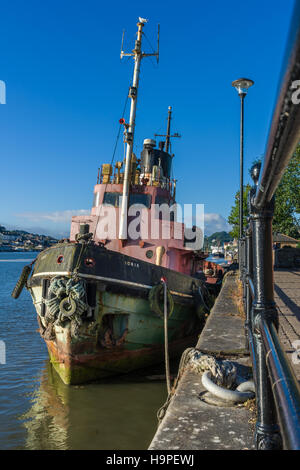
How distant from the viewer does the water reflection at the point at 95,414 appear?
579 cm

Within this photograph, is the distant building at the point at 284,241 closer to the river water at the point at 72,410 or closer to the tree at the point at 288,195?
the tree at the point at 288,195

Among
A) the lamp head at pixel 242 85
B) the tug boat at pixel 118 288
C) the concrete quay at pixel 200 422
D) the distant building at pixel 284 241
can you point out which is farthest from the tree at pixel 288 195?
the concrete quay at pixel 200 422

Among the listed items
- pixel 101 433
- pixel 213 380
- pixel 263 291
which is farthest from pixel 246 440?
pixel 101 433

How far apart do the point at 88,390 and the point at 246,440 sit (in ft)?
19.5

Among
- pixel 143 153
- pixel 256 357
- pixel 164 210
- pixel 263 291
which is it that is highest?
pixel 143 153

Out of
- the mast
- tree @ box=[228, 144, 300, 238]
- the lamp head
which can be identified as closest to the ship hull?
the mast

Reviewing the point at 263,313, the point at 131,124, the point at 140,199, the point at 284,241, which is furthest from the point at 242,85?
the point at 284,241

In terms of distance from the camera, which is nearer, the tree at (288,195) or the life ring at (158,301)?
the life ring at (158,301)

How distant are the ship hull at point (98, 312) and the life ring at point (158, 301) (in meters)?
0.05

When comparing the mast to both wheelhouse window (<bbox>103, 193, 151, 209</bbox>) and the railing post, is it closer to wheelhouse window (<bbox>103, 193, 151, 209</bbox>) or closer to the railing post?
wheelhouse window (<bbox>103, 193, 151, 209</bbox>)

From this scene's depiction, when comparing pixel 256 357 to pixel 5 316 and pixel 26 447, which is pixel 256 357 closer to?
pixel 26 447

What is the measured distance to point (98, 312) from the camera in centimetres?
771

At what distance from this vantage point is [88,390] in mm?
7812

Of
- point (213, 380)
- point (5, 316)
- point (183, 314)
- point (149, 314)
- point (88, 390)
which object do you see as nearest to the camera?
point (213, 380)
